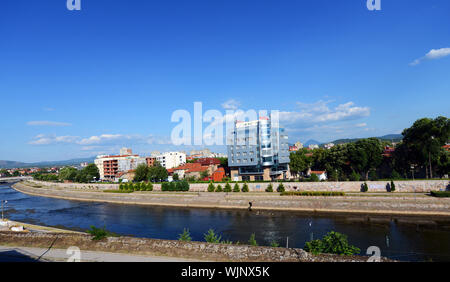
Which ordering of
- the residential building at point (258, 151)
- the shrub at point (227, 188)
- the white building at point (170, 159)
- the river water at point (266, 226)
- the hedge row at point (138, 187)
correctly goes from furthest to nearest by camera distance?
the white building at point (170, 159), the residential building at point (258, 151), the hedge row at point (138, 187), the shrub at point (227, 188), the river water at point (266, 226)

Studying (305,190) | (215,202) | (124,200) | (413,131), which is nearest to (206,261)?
(215,202)

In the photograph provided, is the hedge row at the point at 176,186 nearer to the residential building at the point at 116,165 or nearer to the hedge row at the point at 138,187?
the hedge row at the point at 138,187

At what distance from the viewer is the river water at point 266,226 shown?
21.5 metres

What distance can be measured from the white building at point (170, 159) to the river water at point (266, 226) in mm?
70080

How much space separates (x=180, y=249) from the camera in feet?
42.6

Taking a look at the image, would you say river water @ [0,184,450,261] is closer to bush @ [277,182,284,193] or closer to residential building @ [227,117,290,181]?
bush @ [277,182,284,193]

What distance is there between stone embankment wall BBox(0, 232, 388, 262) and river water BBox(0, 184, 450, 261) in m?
8.25

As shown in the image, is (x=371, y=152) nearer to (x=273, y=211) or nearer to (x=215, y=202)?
(x=273, y=211)

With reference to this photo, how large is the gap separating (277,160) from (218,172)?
16.1m

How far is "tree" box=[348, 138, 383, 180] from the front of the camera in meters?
→ 49.8

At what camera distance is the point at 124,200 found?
174ft

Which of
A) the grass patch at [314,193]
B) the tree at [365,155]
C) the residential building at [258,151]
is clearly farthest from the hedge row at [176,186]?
the tree at [365,155]

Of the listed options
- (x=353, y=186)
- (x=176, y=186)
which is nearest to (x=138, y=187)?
(x=176, y=186)
